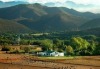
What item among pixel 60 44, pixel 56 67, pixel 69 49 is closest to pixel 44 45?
pixel 60 44

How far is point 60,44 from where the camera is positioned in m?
137

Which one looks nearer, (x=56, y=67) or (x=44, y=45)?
(x=56, y=67)

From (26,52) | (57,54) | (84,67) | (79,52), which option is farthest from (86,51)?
(84,67)

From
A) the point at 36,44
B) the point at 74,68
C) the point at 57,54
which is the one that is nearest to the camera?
the point at 74,68

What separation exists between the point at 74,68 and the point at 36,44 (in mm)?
86263

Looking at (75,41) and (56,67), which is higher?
(75,41)

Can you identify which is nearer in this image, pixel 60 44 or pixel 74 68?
pixel 74 68

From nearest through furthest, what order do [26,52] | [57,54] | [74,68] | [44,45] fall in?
[74,68] < [57,54] < [26,52] < [44,45]

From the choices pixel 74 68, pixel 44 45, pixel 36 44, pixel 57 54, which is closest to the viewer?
pixel 74 68

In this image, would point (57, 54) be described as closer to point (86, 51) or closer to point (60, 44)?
point (86, 51)

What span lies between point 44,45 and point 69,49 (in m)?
18.8

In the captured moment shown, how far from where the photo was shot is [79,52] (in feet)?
363

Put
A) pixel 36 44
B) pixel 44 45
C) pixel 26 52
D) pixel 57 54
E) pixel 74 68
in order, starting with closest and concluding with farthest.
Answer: pixel 74 68
pixel 57 54
pixel 26 52
pixel 44 45
pixel 36 44

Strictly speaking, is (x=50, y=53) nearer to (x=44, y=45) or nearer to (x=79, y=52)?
(x=79, y=52)
